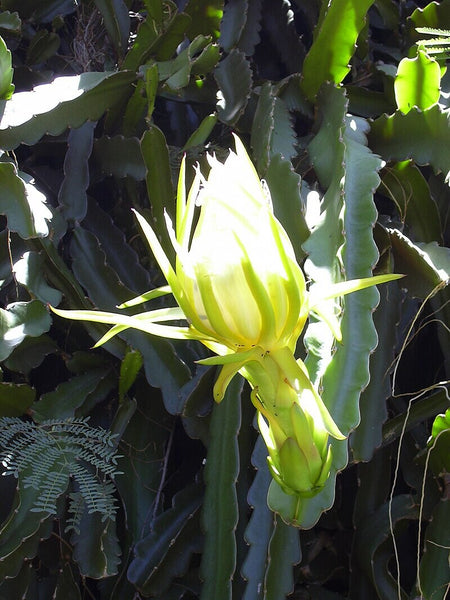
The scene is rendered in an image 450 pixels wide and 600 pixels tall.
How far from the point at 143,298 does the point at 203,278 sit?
136mm

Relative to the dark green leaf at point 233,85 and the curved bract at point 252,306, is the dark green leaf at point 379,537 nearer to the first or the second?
the curved bract at point 252,306

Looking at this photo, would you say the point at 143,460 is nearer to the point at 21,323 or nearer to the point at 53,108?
the point at 21,323

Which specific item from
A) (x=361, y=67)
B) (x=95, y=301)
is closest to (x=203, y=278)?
(x=95, y=301)

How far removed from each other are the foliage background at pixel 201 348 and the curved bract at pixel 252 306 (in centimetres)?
16

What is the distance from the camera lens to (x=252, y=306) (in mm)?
627

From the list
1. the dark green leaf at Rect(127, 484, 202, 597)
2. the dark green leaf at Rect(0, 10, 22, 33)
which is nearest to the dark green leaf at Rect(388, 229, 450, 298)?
the dark green leaf at Rect(127, 484, 202, 597)

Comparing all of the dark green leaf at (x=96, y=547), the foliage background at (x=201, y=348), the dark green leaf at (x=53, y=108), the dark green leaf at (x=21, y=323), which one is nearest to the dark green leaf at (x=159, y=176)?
the foliage background at (x=201, y=348)

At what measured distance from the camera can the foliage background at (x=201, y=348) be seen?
1.05 meters

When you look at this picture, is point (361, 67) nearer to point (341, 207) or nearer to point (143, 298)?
point (341, 207)

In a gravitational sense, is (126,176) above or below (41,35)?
below

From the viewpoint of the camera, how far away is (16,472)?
3.42ft

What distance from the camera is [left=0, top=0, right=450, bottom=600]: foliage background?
1053 millimetres

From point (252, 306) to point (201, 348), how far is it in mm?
666

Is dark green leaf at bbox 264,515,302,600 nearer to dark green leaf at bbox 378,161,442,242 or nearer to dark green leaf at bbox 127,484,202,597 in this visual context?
dark green leaf at bbox 127,484,202,597
